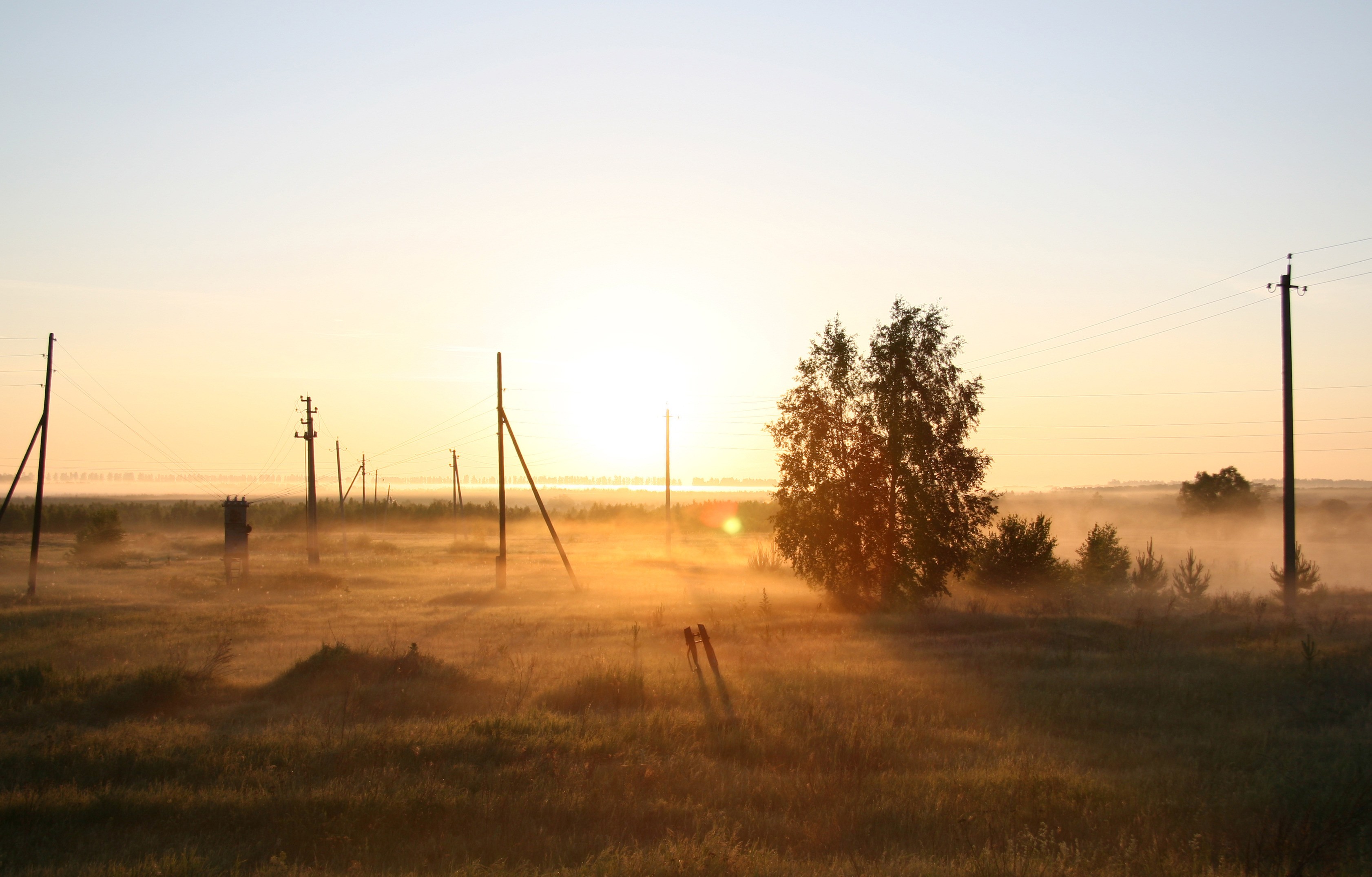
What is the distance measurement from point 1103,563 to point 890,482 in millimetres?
15132

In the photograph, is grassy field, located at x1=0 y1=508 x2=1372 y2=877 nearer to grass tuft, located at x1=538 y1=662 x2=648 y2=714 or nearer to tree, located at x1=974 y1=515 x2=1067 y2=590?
grass tuft, located at x1=538 y1=662 x2=648 y2=714

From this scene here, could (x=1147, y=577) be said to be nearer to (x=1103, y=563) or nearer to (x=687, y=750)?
(x=1103, y=563)

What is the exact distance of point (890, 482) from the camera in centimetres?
3144

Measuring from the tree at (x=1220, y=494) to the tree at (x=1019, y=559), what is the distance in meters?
52.6

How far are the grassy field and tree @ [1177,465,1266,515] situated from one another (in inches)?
2483

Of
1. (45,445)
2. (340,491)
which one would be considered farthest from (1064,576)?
(340,491)

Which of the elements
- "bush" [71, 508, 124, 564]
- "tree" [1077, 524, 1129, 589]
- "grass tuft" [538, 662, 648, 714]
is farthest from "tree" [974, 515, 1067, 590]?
"bush" [71, 508, 124, 564]

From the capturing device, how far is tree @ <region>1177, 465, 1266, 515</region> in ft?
257

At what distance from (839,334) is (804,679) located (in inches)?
764

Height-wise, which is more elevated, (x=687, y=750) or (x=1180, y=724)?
(x=687, y=750)

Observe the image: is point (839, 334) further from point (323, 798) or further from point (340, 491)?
point (340, 491)

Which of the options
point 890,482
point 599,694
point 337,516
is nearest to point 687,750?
point 599,694

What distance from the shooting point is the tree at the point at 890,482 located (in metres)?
30.9

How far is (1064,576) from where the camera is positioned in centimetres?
3669
